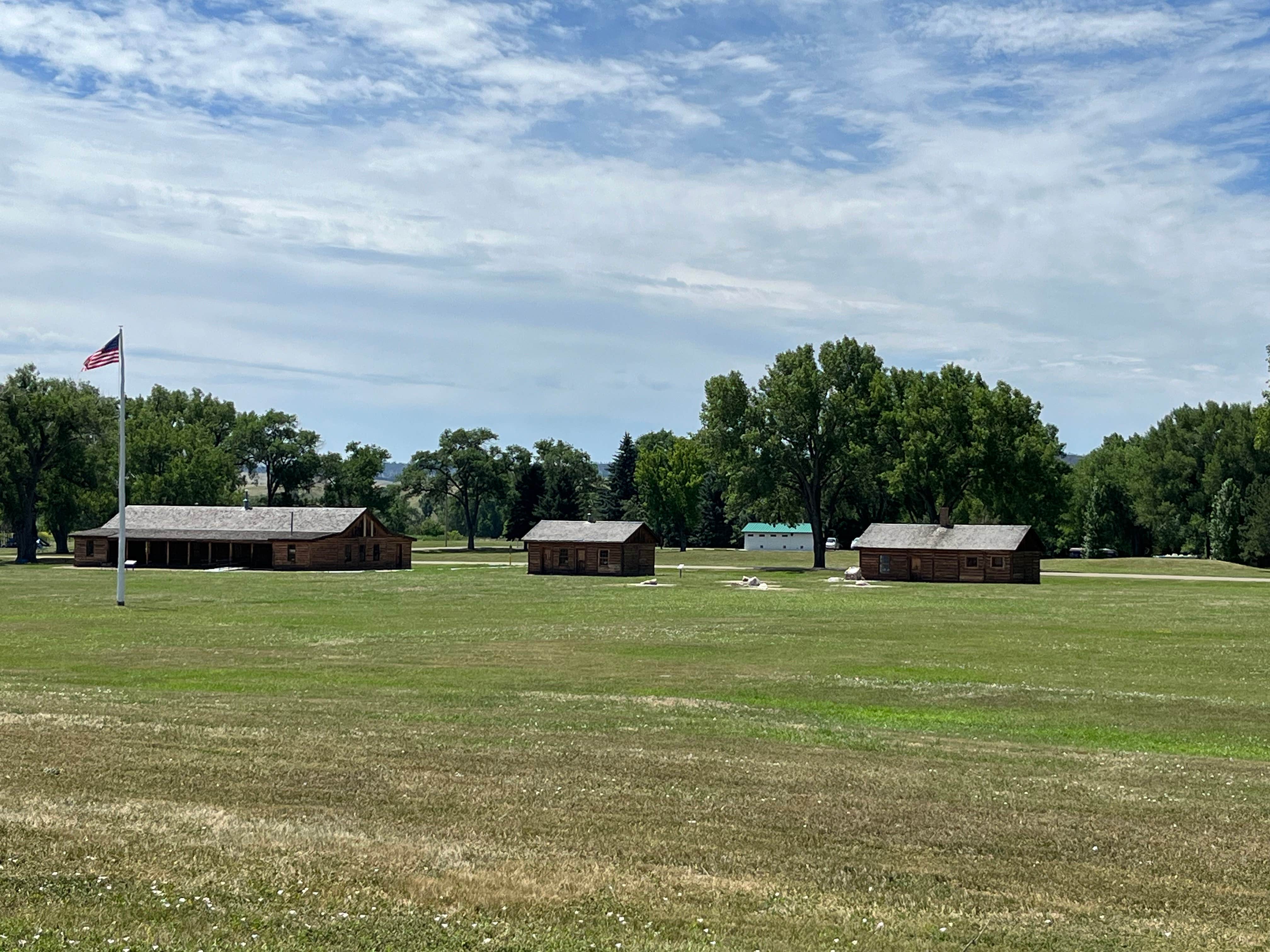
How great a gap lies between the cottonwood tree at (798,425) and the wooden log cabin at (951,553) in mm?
13072

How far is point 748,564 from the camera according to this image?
115m

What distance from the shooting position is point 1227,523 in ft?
373

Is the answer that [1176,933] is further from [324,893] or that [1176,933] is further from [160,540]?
[160,540]

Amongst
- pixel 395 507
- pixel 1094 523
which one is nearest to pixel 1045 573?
pixel 1094 523

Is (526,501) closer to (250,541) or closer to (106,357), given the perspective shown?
(250,541)

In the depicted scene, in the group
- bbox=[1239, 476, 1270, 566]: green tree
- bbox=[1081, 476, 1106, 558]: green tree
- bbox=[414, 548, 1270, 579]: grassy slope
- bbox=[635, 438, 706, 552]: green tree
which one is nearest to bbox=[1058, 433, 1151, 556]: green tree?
bbox=[1081, 476, 1106, 558]: green tree

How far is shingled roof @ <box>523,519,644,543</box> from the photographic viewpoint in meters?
94.9

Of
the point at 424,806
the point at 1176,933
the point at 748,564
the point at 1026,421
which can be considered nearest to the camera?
the point at 1176,933

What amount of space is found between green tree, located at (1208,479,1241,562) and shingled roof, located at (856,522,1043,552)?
36844 millimetres

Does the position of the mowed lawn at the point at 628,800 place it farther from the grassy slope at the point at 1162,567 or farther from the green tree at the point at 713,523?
the green tree at the point at 713,523

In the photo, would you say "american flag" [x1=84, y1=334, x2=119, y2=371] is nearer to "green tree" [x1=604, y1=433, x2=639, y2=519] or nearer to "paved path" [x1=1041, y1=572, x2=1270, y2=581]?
"paved path" [x1=1041, y1=572, x2=1270, y2=581]

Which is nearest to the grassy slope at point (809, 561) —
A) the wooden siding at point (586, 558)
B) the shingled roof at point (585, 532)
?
the wooden siding at point (586, 558)

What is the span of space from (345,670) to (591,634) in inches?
515

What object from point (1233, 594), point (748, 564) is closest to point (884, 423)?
point (748, 564)
